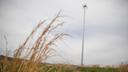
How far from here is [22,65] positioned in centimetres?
280

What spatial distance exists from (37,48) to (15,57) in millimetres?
256

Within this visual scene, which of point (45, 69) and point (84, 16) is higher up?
point (84, 16)

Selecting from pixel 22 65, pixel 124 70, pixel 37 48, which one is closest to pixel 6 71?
pixel 22 65

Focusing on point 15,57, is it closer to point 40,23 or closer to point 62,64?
point 40,23

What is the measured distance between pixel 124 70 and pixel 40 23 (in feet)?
19.1

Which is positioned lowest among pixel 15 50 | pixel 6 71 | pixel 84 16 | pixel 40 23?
pixel 6 71

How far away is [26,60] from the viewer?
2816mm

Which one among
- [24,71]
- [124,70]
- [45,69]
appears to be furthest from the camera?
[124,70]

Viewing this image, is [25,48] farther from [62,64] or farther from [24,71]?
[62,64]

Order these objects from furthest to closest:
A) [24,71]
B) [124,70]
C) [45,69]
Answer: [124,70] < [45,69] < [24,71]

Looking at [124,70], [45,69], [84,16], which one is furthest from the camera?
[84,16]

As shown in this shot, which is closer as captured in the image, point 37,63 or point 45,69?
point 37,63

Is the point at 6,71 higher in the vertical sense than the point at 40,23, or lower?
lower

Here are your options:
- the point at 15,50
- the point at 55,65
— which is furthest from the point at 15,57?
the point at 55,65
